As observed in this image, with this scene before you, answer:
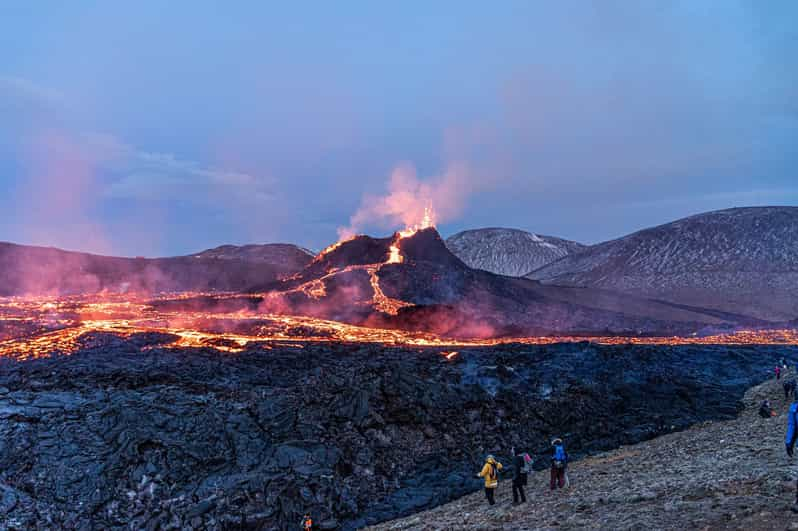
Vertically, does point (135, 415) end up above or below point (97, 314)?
below

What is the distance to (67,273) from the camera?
89000 mm

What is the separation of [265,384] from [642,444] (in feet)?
60.5

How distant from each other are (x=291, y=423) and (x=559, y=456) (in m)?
12.5

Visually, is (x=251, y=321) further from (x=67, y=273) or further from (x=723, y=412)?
(x=67, y=273)

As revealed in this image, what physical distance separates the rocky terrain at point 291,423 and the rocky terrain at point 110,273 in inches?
2363

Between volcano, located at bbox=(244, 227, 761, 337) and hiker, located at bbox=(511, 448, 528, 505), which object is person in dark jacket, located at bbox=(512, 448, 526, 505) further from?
volcano, located at bbox=(244, 227, 761, 337)

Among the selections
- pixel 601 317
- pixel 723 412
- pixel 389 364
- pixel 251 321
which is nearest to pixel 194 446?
pixel 389 364

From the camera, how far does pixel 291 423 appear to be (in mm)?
24359

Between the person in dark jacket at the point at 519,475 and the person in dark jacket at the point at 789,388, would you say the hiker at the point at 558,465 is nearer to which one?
the person in dark jacket at the point at 519,475

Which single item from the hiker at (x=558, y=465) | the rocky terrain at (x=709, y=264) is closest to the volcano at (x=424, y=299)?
the rocky terrain at (x=709, y=264)

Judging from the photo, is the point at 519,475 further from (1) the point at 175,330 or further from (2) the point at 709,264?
(2) the point at 709,264

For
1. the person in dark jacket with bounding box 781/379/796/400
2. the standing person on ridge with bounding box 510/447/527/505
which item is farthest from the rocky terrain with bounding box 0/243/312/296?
the standing person on ridge with bounding box 510/447/527/505

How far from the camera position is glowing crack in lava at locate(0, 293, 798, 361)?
112ft

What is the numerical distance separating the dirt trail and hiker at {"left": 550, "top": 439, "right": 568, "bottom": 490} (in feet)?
1.25
